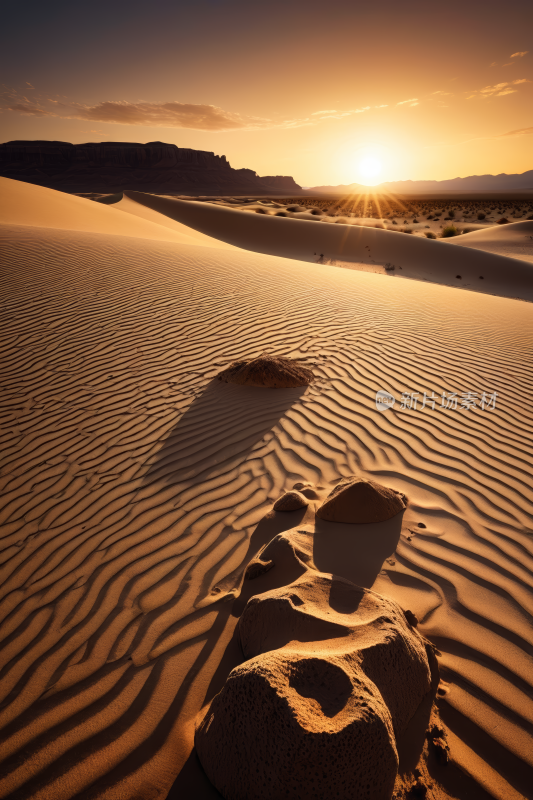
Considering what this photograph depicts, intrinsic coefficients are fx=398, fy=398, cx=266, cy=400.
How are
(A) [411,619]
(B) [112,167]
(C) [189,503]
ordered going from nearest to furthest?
(A) [411,619], (C) [189,503], (B) [112,167]

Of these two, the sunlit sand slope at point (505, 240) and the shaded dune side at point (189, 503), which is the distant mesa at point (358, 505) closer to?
the shaded dune side at point (189, 503)

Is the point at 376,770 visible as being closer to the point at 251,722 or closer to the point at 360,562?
the point at 251,722

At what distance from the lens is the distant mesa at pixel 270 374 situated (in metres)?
4.83

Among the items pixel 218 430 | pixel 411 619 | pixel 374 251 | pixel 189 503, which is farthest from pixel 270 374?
pixel 374 251

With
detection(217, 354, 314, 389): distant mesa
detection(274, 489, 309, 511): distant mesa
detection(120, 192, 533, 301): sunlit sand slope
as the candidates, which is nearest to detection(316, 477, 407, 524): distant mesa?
detection(274, 489, 309, 511): distant mesa

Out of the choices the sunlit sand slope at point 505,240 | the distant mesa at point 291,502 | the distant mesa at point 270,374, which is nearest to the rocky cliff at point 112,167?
the sunlit sand slope at point 505,240

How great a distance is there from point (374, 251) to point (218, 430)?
16.5 metres

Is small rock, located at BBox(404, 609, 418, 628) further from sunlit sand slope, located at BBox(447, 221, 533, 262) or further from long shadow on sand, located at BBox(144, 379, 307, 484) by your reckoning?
sunlit sand slope, located at BBox(447, 221, 533, 262)

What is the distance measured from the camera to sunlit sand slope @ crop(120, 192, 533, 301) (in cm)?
1450

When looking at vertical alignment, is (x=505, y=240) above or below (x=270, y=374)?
above

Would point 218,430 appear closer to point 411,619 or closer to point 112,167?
point 411,619

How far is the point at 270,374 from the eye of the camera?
4.84m

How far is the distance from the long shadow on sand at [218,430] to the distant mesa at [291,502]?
717 mm

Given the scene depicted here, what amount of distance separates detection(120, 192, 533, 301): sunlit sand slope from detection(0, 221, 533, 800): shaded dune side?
8.50 m
